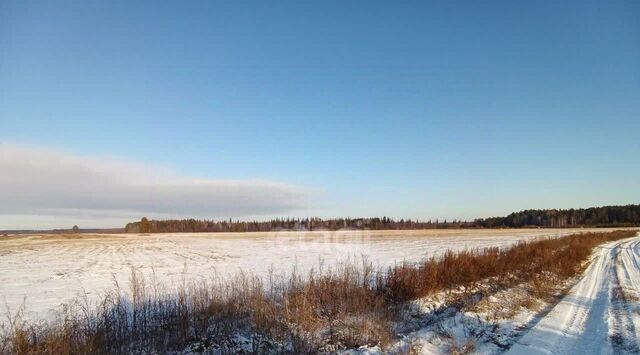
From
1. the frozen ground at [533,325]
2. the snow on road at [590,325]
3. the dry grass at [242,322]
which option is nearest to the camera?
the dry grass at [242,322]

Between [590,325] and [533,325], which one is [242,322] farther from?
[590,325]

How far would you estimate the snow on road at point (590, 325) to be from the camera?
8.05 metres

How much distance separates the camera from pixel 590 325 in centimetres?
988

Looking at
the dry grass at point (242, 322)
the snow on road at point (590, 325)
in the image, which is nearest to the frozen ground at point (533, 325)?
the snow on road at point (590, 325)

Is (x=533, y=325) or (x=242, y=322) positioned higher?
(x=242, y=322)

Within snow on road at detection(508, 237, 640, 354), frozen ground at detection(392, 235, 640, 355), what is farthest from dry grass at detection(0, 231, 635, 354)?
snow on road at detection(508, 237, 640, 354)

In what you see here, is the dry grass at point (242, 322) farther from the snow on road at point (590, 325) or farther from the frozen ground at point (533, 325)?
the snow on road at point (590, 325)

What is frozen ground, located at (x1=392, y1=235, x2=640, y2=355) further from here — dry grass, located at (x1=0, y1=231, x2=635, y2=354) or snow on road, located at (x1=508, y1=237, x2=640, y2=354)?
dry grass, located at (x1=0, y1=231, x2=635, y2=354)

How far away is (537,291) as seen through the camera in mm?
14688

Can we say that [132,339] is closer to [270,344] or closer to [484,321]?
[270,344]

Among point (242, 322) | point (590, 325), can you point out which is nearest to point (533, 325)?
point (590, 325)

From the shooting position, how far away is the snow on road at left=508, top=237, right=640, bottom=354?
8047mm

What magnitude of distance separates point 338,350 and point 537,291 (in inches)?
385

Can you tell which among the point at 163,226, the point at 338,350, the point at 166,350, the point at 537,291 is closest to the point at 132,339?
the point at 166,350
